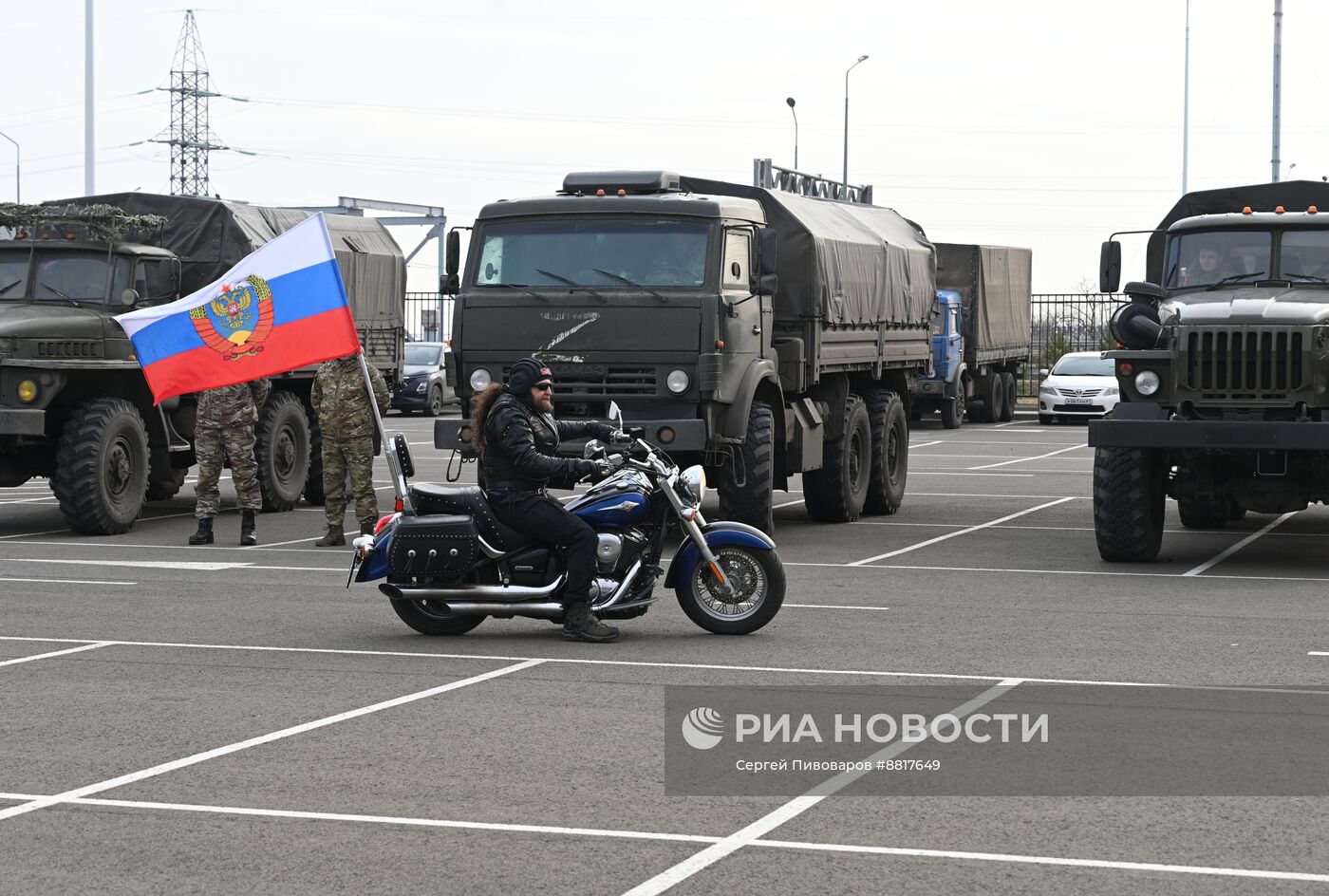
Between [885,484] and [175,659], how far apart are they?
10.7 meters

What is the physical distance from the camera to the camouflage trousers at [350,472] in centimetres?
1576

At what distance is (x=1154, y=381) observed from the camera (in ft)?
Result: 46.9

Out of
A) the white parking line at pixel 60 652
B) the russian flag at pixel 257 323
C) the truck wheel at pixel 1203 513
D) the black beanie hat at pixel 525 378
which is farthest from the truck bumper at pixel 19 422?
the truck wheel at pixel 1203 513

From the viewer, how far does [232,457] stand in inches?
643

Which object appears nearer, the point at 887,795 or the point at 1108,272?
the point at 887,795

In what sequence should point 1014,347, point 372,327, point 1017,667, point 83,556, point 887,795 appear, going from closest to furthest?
point 887,795 → point 1017,667 → point 83,556 → point 372,327 → point 1014,347

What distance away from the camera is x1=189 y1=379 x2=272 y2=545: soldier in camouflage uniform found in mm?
16172

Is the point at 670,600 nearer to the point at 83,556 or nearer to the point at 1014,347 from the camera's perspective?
the point at 83,556

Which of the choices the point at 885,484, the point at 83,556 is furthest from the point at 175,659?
the point at 885,484

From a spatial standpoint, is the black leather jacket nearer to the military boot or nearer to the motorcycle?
A: the motorcycle

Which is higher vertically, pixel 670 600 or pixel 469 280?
pixel 469 280

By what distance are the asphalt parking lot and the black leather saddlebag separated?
0.43m

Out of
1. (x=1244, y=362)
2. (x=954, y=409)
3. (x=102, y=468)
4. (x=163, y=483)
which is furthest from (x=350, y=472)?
(x=954, y=409)

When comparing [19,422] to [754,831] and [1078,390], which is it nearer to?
[754,831]
